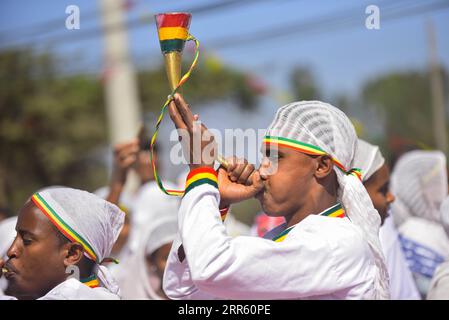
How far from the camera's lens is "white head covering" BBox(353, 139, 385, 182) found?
453cm

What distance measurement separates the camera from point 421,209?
6273 mm

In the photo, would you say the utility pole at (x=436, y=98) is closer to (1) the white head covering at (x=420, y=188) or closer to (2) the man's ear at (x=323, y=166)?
(1) the white head covering at (x=420, y=188)

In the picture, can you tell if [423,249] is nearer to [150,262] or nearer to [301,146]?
[150,262]

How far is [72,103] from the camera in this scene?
82.5ft

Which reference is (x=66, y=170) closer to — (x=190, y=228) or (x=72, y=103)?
(x=72, y=103)

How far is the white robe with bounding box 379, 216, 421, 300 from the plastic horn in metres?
2.13

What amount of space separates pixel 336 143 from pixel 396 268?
182 centimetres

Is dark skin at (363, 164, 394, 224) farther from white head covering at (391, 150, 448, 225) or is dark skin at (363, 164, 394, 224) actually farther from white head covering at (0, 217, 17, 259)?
white head covering at (0, 217, 17, 259)

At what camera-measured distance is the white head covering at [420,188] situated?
246 inches

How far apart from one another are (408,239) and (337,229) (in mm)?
2656

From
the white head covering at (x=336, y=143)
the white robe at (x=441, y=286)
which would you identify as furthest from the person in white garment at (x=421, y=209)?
the white head covering at (x=336, y=143)

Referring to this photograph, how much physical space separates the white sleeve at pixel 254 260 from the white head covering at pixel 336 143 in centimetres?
18

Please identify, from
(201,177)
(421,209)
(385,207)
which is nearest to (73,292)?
(201,177)

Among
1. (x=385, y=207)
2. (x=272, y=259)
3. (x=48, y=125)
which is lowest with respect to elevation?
(x=48, y=125)
